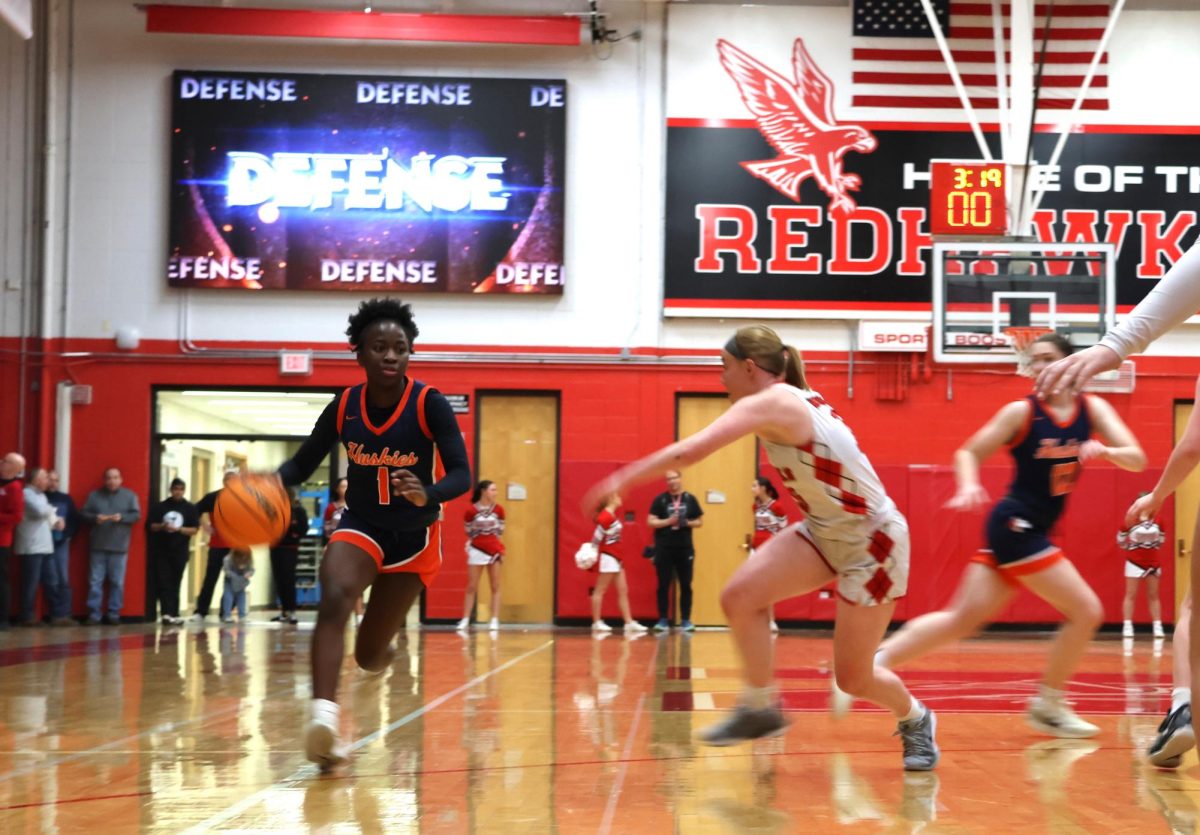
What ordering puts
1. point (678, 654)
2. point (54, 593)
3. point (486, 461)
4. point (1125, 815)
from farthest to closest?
point (486, 461) → point (54, 593) → point (678, 654) → point (1125, 815)

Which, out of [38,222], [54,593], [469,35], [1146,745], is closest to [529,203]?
[469,35]

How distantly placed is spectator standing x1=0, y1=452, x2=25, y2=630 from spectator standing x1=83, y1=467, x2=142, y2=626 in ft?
4.90

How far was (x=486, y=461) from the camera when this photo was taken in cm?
1800

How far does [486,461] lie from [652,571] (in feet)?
8.89

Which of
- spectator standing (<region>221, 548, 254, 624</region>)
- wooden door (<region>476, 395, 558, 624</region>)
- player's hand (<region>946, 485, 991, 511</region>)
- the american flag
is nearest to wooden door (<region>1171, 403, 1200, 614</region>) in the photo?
the american flag

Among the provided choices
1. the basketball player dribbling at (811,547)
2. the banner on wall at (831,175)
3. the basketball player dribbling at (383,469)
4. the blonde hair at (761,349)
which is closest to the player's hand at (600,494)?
the basketball player dribbling at (811,547)

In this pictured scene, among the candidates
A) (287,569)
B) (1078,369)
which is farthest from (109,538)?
(1078,369)

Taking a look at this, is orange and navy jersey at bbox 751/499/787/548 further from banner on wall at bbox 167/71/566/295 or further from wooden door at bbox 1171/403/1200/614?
wooden door at bbox 1171/403/1200/614

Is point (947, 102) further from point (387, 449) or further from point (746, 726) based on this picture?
point (746, 726)

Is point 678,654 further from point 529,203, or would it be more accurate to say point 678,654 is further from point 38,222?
point 38,222

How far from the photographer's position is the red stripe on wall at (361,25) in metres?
17.5

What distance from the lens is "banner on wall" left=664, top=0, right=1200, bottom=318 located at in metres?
17.8

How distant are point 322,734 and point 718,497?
1302 centimetres

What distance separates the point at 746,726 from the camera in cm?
529
